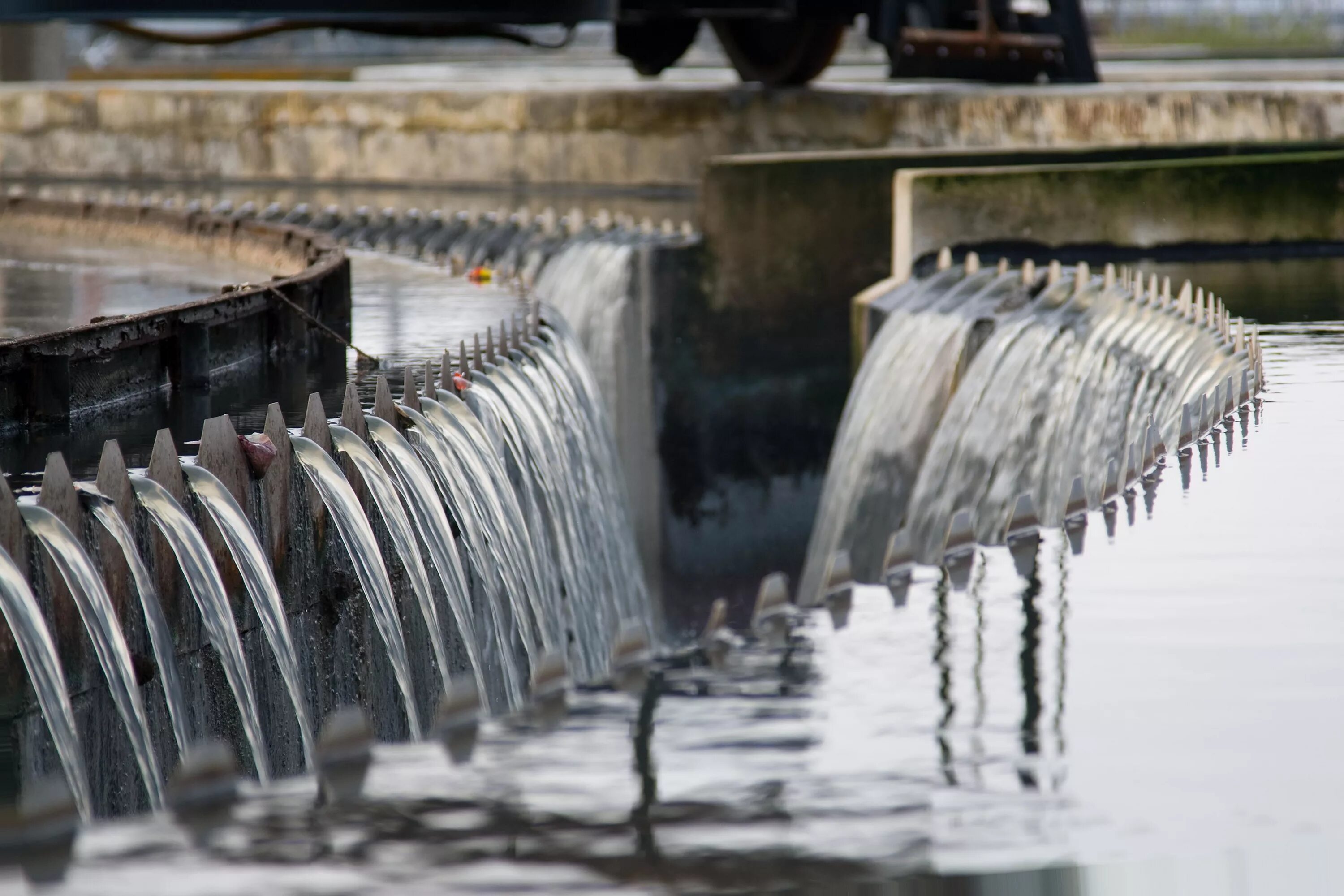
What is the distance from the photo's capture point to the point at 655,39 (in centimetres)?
2202

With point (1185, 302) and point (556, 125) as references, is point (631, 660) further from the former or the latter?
point (556, 125)

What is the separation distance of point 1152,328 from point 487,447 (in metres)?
3.92

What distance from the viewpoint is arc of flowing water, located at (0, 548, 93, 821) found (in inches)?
201

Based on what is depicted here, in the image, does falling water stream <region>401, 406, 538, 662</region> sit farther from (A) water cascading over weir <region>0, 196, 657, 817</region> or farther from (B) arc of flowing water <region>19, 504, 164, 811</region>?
(B) arc of flowing water <region>19, 504, 164, 811</region>

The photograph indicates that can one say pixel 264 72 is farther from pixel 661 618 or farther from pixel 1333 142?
pixel 1333 142

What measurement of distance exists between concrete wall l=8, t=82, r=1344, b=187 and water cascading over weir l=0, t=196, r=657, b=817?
9042 millimetres

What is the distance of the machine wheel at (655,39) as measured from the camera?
2188cm

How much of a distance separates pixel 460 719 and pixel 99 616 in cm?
234

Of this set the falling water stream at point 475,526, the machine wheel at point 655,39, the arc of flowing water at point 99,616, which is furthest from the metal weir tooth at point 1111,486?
the machine wheel at point 655,39

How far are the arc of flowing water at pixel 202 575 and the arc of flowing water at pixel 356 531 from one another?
2.48 feet

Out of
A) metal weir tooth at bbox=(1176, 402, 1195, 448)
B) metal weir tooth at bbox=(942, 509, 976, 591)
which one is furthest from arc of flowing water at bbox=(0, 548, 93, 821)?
metal weir tooth at bbox=(1176, 402, 1195, 448)

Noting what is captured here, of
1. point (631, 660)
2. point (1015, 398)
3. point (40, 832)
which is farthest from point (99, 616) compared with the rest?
point (1015, 398)

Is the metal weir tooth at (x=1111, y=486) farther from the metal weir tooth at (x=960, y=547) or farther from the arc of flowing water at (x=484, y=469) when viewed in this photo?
the arc of flowing water at (x=484, y=469)

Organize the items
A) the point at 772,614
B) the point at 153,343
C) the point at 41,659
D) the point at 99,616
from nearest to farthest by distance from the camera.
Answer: the point at 772,614 < the point at 41,659 < the point at 99,616 < the point at 153,343
